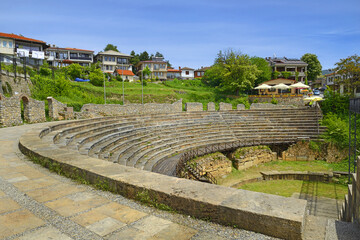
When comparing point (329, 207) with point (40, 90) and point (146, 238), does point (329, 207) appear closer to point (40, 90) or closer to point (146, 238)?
point (146, 238)

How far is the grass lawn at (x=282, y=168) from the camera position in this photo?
57.1 ft

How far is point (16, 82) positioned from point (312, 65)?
63.6 meters

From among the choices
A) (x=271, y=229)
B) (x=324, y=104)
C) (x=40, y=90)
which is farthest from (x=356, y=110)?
(x=40, y=90)

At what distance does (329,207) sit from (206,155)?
7.31 metres

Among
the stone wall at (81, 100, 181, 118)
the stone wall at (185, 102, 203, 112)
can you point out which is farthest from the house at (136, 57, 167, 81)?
the stone wall at (81, 100, 181, 118)

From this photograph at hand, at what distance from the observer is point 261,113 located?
82.5ft

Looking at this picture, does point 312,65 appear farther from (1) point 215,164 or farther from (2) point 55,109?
(2) point 55,109

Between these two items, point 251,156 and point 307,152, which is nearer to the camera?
point 251,156

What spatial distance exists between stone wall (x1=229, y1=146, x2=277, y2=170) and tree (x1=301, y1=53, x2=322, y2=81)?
50.8 m

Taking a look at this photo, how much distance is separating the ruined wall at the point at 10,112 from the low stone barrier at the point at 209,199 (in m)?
12.6

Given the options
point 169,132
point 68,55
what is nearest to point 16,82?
point 169,132

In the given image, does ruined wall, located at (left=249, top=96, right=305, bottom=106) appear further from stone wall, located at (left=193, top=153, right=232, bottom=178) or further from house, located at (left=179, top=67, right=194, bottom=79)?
house, located at (left=179, top=67, right=194, bottom=79)

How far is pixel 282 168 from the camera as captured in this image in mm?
19188

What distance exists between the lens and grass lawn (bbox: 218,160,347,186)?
1739 cm
